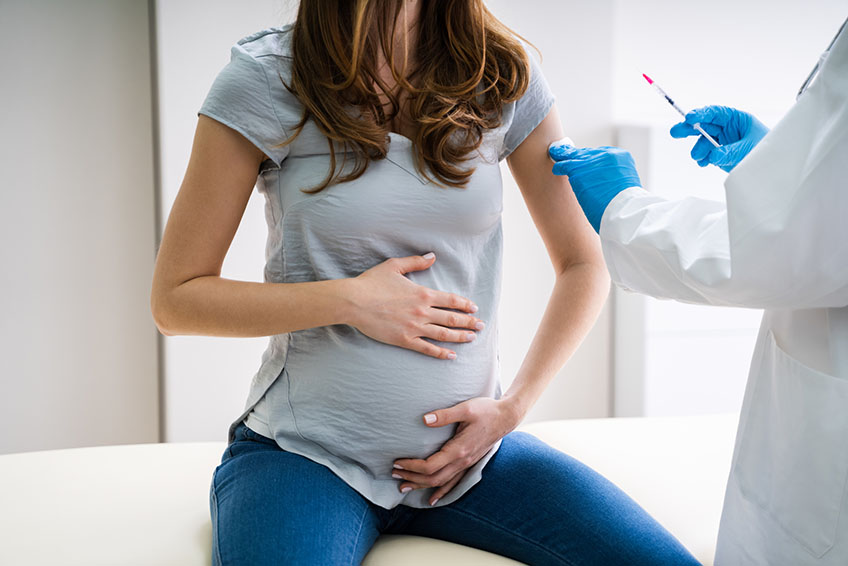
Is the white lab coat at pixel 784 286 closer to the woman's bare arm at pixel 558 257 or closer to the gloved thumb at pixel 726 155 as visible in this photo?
the woman's bare arm at pixel 558 257

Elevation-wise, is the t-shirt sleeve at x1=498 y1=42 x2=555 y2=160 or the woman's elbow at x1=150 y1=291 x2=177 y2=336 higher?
the t-shirt sleeve at x1=498 y1=42 x2=555 y2=160

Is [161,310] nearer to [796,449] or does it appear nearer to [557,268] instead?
[557,268]

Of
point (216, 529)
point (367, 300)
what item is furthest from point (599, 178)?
point (216, 529)

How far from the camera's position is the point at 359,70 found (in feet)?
3.55

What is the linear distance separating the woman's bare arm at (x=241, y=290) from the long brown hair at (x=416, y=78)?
0.11m

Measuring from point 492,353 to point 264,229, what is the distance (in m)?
1.30

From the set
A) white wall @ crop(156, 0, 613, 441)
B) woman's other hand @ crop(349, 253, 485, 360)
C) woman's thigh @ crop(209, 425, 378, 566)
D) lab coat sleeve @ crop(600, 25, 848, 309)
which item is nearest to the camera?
lab coat sleeve @ crop(600, 25, 848, 309)

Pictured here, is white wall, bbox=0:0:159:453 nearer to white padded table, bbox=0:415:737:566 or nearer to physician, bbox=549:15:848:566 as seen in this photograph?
white padded table, bbox=0:415:737:566

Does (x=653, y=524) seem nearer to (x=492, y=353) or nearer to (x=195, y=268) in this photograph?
(x=492, y=353)

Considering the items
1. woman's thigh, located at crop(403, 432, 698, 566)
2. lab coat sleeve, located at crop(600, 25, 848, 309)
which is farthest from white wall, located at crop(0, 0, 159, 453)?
lab coat sleeve, located at crop(600, 25, 848, 309)

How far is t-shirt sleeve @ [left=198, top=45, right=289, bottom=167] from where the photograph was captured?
1.02 metres

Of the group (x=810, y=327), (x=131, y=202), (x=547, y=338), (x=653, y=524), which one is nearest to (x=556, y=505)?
(x=653, y=524)

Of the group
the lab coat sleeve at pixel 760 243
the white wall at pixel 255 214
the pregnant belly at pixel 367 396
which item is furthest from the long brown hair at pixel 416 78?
the white wall at pixel 255 214

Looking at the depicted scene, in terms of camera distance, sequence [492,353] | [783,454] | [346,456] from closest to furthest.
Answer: [783,454]
[346,456]
[492,353]
